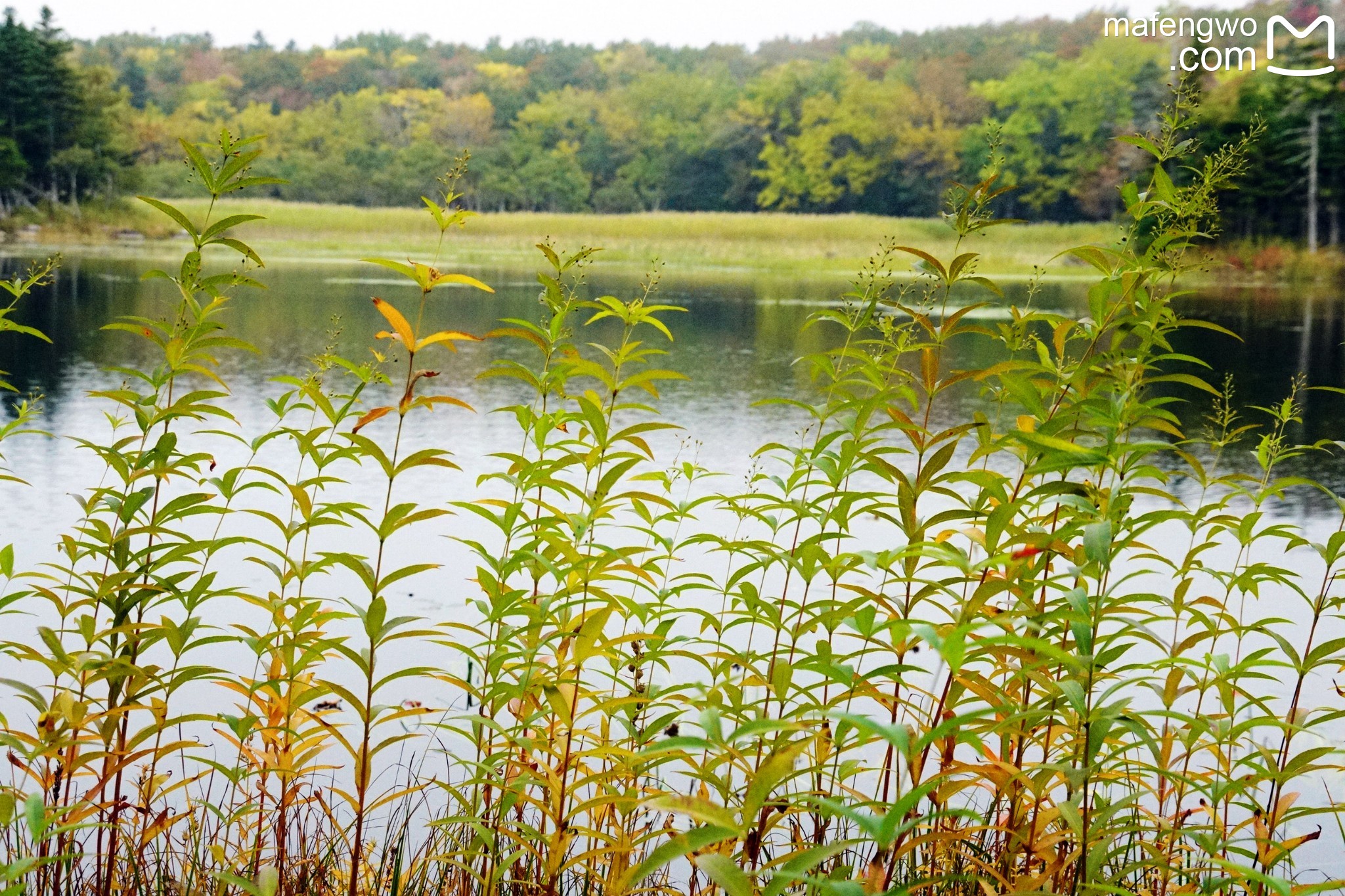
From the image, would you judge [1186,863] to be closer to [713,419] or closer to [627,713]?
[627,713]

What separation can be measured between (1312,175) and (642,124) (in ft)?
110

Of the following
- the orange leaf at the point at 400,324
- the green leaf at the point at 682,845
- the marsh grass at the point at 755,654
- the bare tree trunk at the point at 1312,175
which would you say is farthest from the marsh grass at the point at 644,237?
the green leaf at the point at 682,845

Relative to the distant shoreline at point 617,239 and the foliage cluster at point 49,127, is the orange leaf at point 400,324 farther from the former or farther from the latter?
the foliage cluster at point 49,127

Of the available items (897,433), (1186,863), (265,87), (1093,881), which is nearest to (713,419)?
(897,433)

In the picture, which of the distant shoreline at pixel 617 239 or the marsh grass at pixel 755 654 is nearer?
the marsh grass at pixel 755 654

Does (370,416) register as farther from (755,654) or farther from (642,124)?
(642,124)

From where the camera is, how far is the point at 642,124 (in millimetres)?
58250

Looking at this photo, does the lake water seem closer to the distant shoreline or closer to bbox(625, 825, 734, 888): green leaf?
bbox(625, 825, 734, 888): green leaf

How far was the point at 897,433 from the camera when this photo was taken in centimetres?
893

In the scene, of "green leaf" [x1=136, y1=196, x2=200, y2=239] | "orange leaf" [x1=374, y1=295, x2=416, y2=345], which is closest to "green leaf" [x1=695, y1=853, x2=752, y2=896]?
"orange leaf" [x1=374, y1=295, x2=416, y2=345]

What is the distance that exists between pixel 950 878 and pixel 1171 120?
1.28 meters

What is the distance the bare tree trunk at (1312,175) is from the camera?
3262 centimetres

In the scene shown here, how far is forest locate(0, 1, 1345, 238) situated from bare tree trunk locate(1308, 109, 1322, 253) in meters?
1.32

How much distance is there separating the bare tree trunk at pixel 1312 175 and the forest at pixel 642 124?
4.33 feet
